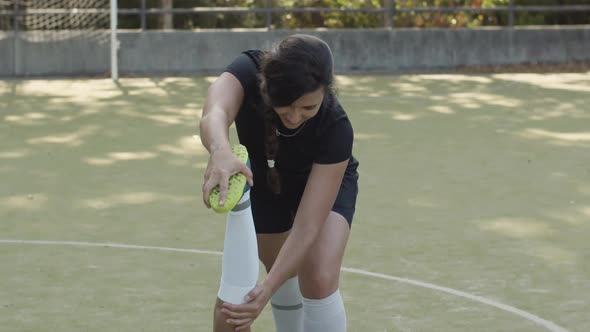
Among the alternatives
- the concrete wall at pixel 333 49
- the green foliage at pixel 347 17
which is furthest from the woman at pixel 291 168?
the green foliage at pixel 347 17

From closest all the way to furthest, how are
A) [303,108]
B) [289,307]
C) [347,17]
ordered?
[303,108]
[289,307]
[347,17]

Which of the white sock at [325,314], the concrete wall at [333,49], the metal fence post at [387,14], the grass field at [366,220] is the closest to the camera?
the white sock at [325,314]

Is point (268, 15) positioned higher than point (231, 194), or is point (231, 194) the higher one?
point (231, 194)

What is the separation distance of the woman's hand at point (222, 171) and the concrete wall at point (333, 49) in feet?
43.6

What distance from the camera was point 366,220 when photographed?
7496 millimetres

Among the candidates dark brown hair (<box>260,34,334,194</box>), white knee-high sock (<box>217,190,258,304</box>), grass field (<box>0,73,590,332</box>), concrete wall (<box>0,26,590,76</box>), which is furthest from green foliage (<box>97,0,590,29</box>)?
white knee-high sock (<box>217,190,258,304</box>)

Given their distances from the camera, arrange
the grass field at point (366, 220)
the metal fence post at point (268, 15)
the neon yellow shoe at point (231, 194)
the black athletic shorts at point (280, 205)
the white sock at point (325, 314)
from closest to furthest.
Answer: the neon yellow shoe at point (231, 194), the white sock at point (325, 314), the black athletic shorts at point (280, 205), the grass field at point (366, 220), the metal fence post at point (268, 15)

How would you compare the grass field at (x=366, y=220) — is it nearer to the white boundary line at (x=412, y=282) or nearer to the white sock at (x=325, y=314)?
the white boundary line at (x=412, y=282)

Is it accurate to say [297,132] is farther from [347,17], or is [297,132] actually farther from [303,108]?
[347,17]

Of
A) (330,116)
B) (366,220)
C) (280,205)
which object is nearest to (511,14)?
(366,220)

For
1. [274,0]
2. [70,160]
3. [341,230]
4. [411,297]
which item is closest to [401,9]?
[274,0]

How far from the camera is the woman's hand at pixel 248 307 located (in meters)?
3.69

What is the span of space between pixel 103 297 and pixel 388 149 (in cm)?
482

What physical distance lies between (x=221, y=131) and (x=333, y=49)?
13.4 metres
